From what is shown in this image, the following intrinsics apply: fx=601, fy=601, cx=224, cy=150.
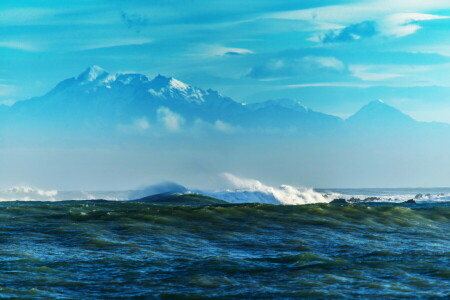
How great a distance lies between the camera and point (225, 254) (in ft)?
76.8

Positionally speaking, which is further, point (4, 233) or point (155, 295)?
point (4, 233)

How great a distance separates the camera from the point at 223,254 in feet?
76.8

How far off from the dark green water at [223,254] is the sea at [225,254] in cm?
4

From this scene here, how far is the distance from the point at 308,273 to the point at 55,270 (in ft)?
27.5

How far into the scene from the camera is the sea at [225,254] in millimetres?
17297

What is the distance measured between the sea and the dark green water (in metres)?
0.04

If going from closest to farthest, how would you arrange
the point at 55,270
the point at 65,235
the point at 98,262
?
the point at 55,270 → the point at 98,262 → the point at 65,235

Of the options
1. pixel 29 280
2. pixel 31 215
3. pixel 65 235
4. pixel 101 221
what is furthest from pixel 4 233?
pixel 29 280

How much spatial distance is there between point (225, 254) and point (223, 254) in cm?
8

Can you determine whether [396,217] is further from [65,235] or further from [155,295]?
[155,295]

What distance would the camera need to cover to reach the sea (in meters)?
17.3

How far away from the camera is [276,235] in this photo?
29406 millimetres

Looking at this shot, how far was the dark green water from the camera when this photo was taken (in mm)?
17406

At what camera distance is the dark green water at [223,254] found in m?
17.4
